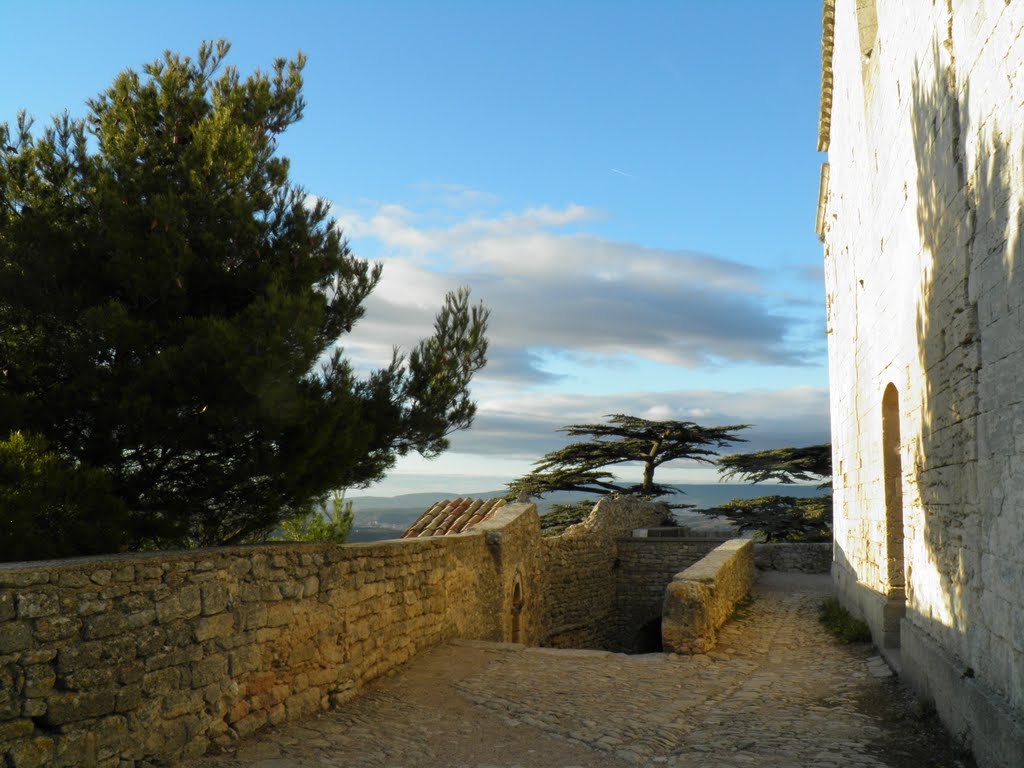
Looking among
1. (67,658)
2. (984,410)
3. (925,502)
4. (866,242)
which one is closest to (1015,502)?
(984,410)

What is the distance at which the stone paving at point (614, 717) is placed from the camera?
536 centimetres

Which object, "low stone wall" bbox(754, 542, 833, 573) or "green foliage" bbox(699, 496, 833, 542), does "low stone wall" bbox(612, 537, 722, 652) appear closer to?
"low stone wall" bbox(754, 542, 833, 573)

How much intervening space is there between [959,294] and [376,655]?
5.44 meters

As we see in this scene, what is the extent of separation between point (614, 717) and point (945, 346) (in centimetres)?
373

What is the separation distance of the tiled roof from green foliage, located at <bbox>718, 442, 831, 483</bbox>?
16.2 metres

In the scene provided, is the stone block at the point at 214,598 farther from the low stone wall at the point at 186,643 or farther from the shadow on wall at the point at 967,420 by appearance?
the shadow on wall at the point at 967,420

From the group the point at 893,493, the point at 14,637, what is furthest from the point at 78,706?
the point at 893,493

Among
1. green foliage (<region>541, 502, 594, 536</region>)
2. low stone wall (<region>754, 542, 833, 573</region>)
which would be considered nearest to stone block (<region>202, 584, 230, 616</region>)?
low stone wall (<region>754, 542, 833, 573</region>)

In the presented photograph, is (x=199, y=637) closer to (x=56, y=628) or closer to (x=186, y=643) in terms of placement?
(x=186, y=643)

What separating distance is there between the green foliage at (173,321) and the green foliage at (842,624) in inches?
248

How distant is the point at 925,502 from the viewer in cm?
696

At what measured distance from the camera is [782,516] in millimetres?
29484

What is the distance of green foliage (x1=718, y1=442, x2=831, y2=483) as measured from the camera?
1168 inches

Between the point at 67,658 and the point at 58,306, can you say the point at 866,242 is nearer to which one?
the point at 58,306
